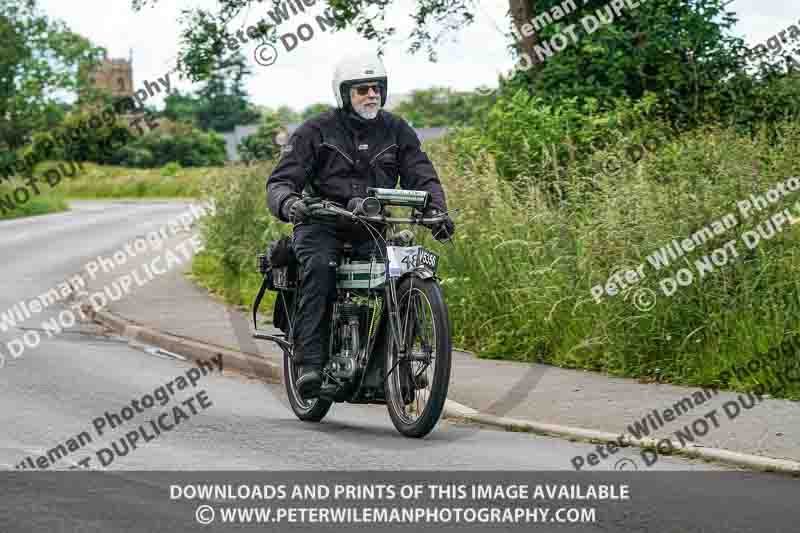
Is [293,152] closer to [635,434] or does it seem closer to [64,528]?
[635,434]

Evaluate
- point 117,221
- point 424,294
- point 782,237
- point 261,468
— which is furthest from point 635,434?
point 117,221

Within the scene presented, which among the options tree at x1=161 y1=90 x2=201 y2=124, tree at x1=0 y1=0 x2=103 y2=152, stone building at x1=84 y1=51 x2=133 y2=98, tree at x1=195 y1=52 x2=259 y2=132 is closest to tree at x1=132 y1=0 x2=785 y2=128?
tree at x1=0 y1=0 x2=103 y2=152

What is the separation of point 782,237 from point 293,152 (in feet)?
13.6

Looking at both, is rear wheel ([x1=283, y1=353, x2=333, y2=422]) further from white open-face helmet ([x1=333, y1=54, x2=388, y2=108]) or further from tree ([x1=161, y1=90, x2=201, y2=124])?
tree ([x1=161, y1=90, x2=201, y2=124])

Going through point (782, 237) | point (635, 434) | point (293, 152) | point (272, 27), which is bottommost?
point (635, 434)

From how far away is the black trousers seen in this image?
328 inches

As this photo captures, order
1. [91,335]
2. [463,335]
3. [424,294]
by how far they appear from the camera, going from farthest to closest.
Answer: [91,335] → [463,335] → [424,294]

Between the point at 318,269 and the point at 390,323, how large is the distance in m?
0.64

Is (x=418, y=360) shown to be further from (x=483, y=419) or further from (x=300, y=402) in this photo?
(x=300, y=402)

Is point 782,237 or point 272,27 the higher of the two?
point 272,27

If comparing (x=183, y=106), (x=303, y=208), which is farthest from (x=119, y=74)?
(x=303, y=208)

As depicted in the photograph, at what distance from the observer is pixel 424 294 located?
769 centimetres

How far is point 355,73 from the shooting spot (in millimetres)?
8266

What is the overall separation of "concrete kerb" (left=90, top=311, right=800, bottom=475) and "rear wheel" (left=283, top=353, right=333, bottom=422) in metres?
0.92
